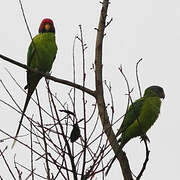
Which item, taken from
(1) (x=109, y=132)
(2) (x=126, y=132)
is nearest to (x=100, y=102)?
(1) (x=109, y=132)

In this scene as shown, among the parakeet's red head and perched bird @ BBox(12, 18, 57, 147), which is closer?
perched bird @ BBox(12, 18, 57, 147)

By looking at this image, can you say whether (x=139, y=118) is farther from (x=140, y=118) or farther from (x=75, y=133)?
(x=75, y=133)

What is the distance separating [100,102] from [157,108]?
2.91m

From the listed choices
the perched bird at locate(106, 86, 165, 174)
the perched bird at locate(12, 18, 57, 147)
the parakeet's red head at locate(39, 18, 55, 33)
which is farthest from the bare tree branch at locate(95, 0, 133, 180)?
the parakeet's red head at locate(39, 18, 55, 33)

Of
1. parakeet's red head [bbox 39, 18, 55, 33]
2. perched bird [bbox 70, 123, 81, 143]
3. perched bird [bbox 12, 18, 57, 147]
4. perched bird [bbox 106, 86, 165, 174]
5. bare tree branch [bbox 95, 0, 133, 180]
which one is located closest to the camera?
perched bird [bbox 70, 123, 81, 143]

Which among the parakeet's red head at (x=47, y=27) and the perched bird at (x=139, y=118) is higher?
the parakeet's red head at (x=47, y=27)

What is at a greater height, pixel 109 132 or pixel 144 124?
pixel 144 124

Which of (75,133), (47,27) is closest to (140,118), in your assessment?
(47,27)

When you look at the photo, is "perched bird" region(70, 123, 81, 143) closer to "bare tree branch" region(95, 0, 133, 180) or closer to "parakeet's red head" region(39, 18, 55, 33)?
"bare tree branch" region(95, 0, 133, 180)

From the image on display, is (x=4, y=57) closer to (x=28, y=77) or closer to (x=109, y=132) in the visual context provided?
(x=109, y=132)

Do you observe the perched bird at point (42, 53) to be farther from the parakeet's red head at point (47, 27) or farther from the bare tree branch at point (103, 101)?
the bare tree branch at point (103, 101)

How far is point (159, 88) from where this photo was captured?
647 centimetres

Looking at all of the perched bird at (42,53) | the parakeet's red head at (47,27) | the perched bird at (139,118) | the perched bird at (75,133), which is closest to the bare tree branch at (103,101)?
the perched bird at (75,133)

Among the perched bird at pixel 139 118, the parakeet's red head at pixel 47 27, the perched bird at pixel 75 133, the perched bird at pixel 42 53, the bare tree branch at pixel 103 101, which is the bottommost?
the perched bird at pixel 75 133
